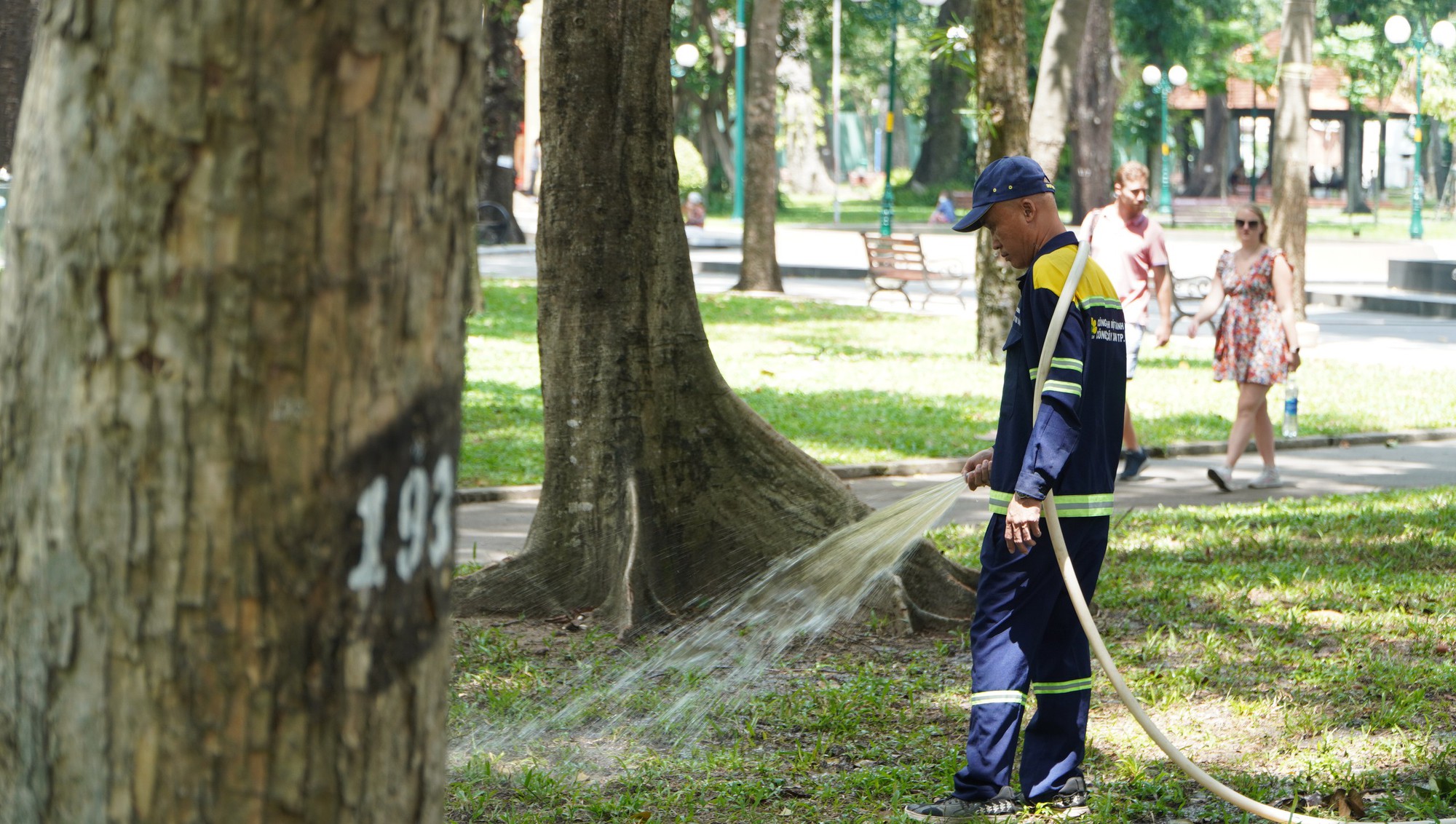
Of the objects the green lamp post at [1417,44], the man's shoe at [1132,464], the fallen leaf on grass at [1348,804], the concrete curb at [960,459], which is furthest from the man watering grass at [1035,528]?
the green lamp post at [1417,44]

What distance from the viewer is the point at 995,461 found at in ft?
13.7

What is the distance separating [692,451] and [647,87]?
57.5 inches

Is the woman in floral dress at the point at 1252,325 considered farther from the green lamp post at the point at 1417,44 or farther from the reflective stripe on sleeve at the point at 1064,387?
the green lamp post at the point at 1417,44

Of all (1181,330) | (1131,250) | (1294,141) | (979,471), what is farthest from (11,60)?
(1181,330)

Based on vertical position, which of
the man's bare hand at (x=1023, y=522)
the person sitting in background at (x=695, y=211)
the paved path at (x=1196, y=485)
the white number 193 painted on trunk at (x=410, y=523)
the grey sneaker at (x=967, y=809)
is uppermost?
the person sitting in background at (x=695, y=211)

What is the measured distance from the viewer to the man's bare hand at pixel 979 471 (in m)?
4.38

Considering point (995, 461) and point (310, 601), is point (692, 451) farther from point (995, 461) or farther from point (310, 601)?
point (310, 601)

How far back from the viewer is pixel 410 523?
6.22ft

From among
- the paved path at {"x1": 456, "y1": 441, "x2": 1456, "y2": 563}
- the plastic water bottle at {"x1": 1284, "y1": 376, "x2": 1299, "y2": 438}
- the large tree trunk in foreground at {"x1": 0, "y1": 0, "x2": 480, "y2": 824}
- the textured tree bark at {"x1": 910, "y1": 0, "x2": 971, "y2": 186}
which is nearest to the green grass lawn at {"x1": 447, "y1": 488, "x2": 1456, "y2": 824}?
the paved path at {"x1": 456, "y1": 441, "x2": 1456, "y2": 563}

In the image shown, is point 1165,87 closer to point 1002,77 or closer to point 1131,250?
point 1002,77

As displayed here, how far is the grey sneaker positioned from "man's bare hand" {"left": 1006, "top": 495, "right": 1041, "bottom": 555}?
0.71 meters

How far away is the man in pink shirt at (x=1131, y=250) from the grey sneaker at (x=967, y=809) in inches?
213

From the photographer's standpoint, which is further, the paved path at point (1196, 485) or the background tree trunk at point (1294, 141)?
the background tree trunk at point (1294, 141)

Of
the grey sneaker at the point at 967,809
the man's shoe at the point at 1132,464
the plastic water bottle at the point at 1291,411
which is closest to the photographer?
the grey sneaker at the point at 967,809
